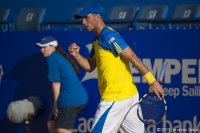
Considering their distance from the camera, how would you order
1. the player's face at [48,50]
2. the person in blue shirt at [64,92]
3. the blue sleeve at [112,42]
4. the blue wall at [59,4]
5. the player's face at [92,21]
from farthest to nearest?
the blue wall at [59,4]
the player's face at [48,50]
the person in blue shirt at [64,92]
the player's face at [92,21]
the blue sleeve at [112,42]

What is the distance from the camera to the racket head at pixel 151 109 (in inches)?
225

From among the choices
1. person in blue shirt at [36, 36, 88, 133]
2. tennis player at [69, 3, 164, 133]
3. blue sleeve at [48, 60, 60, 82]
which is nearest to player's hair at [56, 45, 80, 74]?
person in blue shirt at [36, 36, 88, 133]

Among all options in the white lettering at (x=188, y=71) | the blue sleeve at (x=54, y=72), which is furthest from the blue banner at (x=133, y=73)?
the blue sleeve at (x=54, y=72)

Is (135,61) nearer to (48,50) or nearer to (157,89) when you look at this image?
(157,89)

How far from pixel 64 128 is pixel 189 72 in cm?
172

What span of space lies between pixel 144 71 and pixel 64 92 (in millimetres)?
2231

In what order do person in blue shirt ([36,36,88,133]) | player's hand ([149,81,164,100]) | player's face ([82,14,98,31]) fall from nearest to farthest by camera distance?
player's hand ([149,81,164,100]), player's face ([82,14,98,31]), person in blue shirt ([36,36,88,133])

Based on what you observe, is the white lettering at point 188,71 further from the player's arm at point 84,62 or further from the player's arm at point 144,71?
the player's arm at point 144,71

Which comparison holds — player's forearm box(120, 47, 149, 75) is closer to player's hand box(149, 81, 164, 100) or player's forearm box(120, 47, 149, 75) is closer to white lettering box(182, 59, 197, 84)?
player's hand box(149, 81, 164, 100)

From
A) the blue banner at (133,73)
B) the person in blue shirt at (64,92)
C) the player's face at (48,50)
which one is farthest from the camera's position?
the player's face at (48,50)

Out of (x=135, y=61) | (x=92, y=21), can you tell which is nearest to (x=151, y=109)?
(x=135, y=61)

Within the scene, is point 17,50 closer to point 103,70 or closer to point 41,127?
point 41,127

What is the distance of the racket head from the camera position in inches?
225

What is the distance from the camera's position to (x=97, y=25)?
18.6 ft
